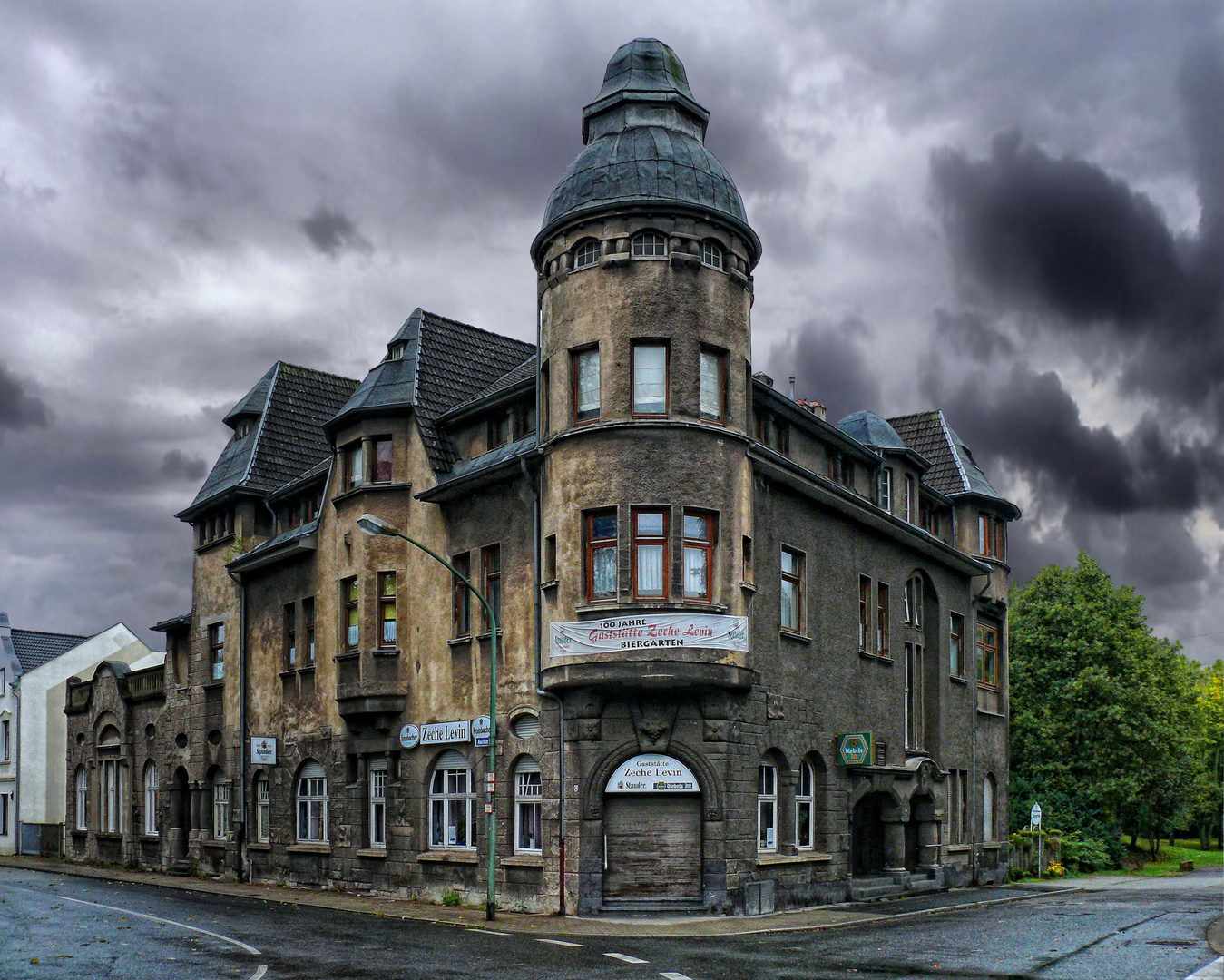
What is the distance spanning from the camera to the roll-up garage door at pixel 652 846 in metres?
24.9

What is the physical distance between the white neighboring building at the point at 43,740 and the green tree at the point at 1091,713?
38.3 m

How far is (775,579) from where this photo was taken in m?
28.5

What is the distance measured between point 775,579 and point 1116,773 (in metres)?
31.7

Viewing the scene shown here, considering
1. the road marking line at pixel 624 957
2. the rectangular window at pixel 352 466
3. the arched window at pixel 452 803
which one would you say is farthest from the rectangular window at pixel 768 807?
the rectangular window at pixel 352 466

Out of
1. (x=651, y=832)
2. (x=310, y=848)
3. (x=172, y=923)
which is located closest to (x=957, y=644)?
(x=651, y=832)

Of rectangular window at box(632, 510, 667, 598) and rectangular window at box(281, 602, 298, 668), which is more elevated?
rectangular window at box(632, 510, 667, 598)

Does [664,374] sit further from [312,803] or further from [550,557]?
[312,803]

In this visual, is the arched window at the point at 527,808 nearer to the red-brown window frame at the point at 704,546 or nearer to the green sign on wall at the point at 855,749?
the red-brown window frame at the point at 704,546

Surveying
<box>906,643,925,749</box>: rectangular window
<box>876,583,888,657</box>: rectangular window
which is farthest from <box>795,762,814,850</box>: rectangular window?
<box>906,643,925,749</box>: rectangular window

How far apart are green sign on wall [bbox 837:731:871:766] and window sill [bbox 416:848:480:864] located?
855 cm

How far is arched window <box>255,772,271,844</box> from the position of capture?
37031 millimetres

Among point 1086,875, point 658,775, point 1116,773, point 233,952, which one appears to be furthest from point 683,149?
point 1116,773

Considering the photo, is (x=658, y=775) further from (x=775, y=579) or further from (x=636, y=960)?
(x=636, y=960)

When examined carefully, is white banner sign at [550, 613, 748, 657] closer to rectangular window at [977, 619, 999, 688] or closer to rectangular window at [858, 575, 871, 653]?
rectangular window at [858, 575, 871, 653]
